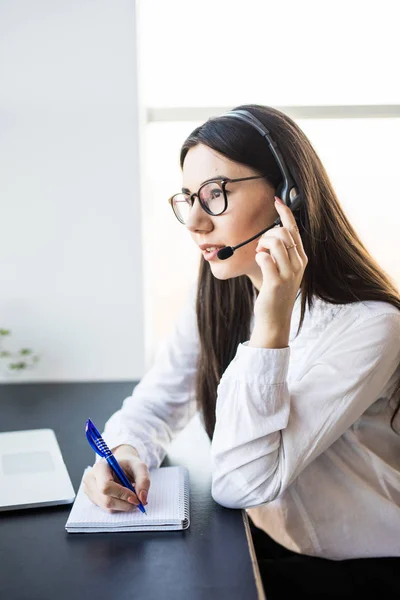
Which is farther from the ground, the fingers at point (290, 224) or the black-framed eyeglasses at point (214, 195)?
the black-framed eyeglasses at point (214, 195)

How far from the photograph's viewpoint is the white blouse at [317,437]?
1001 millimetres

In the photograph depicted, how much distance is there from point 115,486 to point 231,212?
50cm

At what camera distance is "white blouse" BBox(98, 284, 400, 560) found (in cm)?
100

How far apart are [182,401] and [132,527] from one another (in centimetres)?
48

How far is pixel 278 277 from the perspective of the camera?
1042 millimetres

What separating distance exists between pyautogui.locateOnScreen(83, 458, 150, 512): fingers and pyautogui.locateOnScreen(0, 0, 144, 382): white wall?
100cm

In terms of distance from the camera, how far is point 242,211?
115 centimetres

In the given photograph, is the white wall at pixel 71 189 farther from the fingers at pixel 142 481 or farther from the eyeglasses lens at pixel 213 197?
the fingers at pixel 142 481

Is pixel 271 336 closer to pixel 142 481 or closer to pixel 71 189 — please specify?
pixel 142 481

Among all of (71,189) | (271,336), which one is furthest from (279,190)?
(71,189)

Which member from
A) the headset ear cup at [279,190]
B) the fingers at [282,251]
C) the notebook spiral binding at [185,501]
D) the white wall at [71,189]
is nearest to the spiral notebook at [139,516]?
the notebook spiral binding at [185,501]

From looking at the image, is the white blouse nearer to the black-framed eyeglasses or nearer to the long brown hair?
the long brown hair

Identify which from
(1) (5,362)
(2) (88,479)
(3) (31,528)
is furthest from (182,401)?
(1) (5,362)

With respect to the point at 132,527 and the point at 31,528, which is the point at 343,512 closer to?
the point at 132,527
